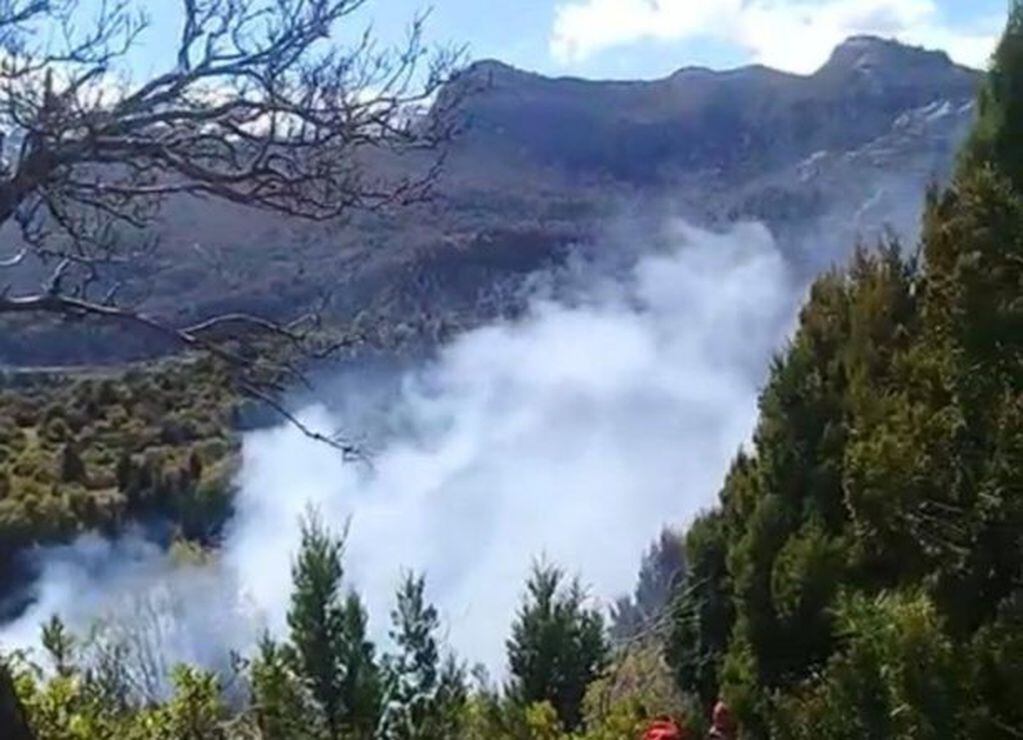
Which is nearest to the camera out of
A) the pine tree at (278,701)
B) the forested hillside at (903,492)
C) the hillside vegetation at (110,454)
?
the forested hillside at (903,492)

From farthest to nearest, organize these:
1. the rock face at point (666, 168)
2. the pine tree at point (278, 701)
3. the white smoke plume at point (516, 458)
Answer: the rock face at point (666, 168), the white smoke plume at point (516, 458), the pine tree at point (278, 701)

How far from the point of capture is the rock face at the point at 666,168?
53.9m

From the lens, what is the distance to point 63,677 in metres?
6.60

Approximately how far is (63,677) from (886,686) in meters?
4.08

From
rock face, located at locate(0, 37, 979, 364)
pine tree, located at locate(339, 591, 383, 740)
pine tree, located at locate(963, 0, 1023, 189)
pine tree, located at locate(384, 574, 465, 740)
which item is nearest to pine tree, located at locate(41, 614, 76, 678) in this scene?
pine tree, located at locate(339, 591, 383, 740)

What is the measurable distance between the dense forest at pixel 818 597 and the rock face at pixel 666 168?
109 feet

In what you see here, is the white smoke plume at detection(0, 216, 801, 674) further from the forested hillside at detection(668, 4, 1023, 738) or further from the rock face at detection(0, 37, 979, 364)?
the rock face at detection(0, 37, 979, 364)

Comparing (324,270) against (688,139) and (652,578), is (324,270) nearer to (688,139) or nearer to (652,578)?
(652,578)

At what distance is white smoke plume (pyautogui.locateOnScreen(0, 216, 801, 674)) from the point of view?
879 inches

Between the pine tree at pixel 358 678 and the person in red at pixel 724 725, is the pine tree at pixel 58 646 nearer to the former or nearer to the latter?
the pine tree at pixel 358 678

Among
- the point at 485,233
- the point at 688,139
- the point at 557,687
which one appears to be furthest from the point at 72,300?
the point at 688,139

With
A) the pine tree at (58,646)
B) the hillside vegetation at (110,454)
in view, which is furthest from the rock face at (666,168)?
the pine tree at (58,646)

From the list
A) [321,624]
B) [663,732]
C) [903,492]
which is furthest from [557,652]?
[903,492]

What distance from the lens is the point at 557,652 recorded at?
7180 mm
